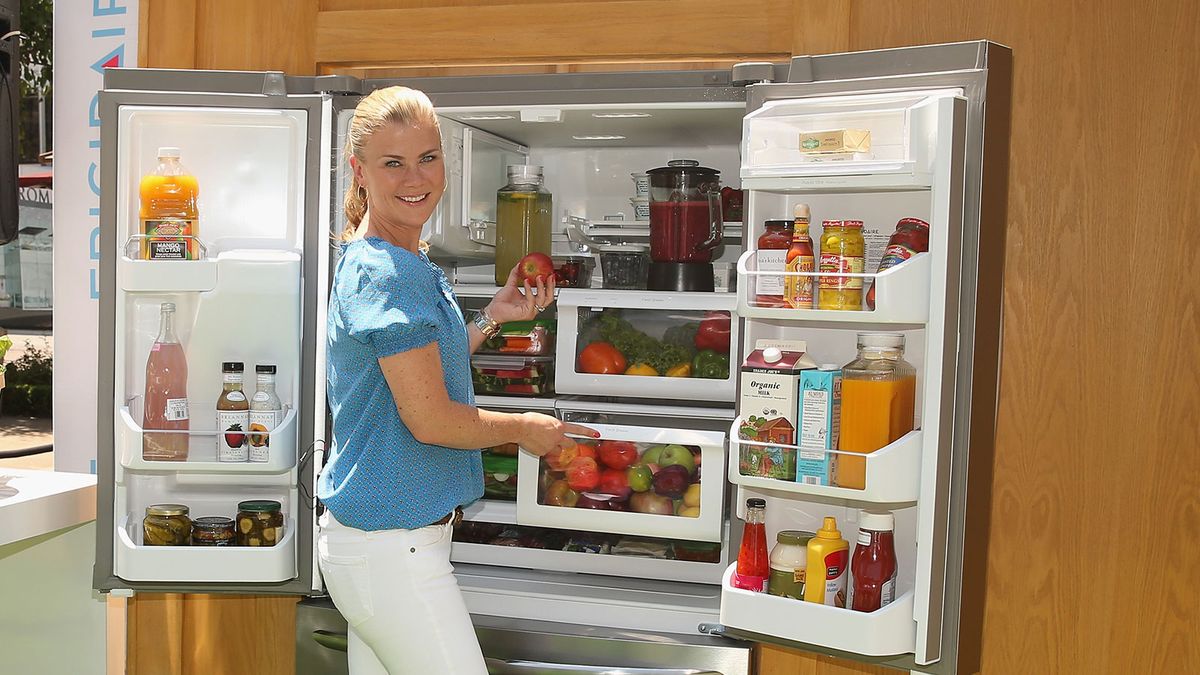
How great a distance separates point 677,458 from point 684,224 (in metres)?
0.53

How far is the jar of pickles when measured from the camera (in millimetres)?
1927

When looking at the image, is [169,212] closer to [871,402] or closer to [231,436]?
[231,436]

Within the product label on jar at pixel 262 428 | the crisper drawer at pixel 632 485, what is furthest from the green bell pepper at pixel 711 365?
the product label on jar at pixel 262 428

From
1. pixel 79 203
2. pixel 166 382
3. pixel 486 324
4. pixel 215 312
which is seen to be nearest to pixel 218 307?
pixel 215 312

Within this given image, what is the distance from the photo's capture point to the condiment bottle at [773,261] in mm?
1988

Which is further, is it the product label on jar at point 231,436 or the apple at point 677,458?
the apple at point 677,458

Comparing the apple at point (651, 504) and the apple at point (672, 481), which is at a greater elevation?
the apple at point (672, 481)

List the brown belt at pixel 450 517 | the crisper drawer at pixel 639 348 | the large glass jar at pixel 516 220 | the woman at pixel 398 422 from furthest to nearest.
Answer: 1. the large glass jar at pixel 516 220
2. the crisper drawer at pixel 639 348
3. the brown belt at pixel 450 517
4. the woman at pixel 398 422

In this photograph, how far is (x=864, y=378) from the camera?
76.8 inches

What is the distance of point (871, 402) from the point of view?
1.92 meters

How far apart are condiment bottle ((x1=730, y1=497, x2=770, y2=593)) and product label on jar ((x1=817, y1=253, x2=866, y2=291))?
45cm

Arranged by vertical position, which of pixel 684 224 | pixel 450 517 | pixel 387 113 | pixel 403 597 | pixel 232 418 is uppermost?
pixel 387 113

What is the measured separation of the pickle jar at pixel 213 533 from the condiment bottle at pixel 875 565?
1312 millimetres

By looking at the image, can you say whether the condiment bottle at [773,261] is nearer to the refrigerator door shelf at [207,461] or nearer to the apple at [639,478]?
the apple at [639,478]
